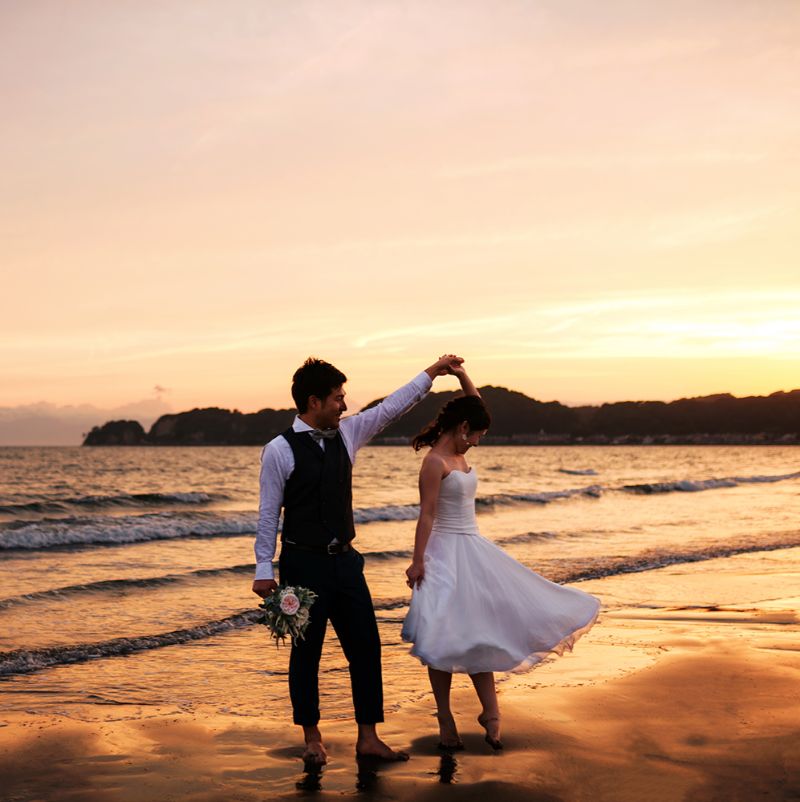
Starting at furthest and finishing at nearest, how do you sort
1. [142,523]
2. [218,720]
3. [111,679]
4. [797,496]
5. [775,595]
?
[797,496] → [142,523] → [775,595] → [111,679] → [218,720]

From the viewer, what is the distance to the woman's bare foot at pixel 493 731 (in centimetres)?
571

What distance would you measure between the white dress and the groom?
39 cm

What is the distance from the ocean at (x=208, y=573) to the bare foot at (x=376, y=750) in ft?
4.34

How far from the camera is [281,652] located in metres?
9.26

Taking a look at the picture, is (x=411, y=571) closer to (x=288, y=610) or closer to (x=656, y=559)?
(x=288, y=610)

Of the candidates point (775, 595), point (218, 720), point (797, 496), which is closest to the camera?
point (218, 720)

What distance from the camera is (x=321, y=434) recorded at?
5289 millimetres

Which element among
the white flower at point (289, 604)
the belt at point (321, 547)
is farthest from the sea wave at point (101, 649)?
the white flower at point (289, 604)

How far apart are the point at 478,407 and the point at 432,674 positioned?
1699 millimetres

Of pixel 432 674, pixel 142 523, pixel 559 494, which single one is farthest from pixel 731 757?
pixel 559 494

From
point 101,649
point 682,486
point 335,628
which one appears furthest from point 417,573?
point 682,486

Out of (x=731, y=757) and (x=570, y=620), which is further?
(x=570, y=620)

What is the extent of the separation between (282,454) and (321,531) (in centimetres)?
49

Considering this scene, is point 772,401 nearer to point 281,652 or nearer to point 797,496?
point 797,496
